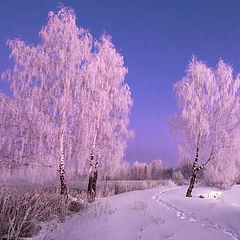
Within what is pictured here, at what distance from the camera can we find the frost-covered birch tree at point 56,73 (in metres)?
10.0

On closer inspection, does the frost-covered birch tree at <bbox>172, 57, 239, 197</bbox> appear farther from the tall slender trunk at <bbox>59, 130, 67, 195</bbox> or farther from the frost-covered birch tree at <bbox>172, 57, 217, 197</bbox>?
the tall slender trunk at <bbox>59, 130, 67, 195</bbox>

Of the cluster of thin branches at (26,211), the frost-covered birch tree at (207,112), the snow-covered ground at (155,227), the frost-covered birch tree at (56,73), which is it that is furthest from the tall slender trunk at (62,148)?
the frost-covered birch tree at (207,112)

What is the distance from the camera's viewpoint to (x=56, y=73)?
10773 mm

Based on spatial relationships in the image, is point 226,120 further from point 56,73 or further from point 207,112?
point 56,73

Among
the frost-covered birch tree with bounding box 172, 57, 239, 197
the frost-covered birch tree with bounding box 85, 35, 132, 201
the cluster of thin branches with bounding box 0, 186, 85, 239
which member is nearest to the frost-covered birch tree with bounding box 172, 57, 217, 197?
the frost-covered birch tree with bounding box 172, 57, 239, 197

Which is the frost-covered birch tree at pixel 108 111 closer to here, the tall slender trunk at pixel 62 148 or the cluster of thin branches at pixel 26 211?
the tall slender trunk at pixel 62 148

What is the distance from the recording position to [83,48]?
1144cm

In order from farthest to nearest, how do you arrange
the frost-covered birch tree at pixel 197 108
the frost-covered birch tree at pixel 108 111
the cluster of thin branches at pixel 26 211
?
the frost-covered birch tree at pixel 197 108
the frost-covered birch tree at pixel 108 111
the cluster of thin branches at pixel 26 211

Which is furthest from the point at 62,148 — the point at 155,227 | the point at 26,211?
the point at 155,227

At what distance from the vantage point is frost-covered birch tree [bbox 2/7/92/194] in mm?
10047

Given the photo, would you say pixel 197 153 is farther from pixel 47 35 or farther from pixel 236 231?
pixel 47 35

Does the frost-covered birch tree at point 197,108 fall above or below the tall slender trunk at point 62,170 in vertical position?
above

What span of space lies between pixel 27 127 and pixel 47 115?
37.7 inches

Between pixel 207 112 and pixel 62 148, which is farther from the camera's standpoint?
pixel 207 112
